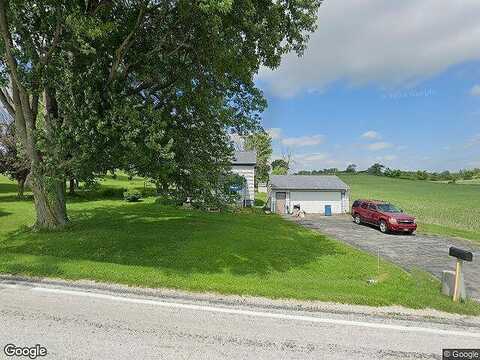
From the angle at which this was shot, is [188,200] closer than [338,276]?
No

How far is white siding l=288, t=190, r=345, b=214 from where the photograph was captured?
36875mm

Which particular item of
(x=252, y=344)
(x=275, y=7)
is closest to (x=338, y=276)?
(x=252, y=344)

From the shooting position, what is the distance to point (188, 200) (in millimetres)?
15984

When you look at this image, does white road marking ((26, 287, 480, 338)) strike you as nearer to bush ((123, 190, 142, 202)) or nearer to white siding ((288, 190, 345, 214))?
bush ((123, 190, 142, 202))

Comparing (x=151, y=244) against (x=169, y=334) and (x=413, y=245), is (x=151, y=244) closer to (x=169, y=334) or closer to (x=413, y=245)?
(x=169, y=334)

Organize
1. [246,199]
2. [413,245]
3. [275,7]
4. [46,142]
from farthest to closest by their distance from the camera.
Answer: [246,199] → [413,245] → [46,142] → [275,7]

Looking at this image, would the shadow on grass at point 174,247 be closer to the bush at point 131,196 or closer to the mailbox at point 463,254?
the mailbox at point 463,254

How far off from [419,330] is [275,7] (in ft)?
31.0

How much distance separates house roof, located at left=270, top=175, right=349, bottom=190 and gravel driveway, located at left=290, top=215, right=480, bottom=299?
9.45m

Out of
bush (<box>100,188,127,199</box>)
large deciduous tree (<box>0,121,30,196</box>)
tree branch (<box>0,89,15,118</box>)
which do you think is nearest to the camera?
tree branch (<box>0,89,15,118</box>)

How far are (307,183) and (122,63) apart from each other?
28147 mm

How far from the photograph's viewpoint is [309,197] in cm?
3703

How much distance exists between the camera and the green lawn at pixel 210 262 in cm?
760

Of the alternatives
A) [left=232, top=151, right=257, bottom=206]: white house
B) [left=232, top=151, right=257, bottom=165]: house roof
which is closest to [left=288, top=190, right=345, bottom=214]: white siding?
[left=232, top=151, right=257, bottom=206]: white house
